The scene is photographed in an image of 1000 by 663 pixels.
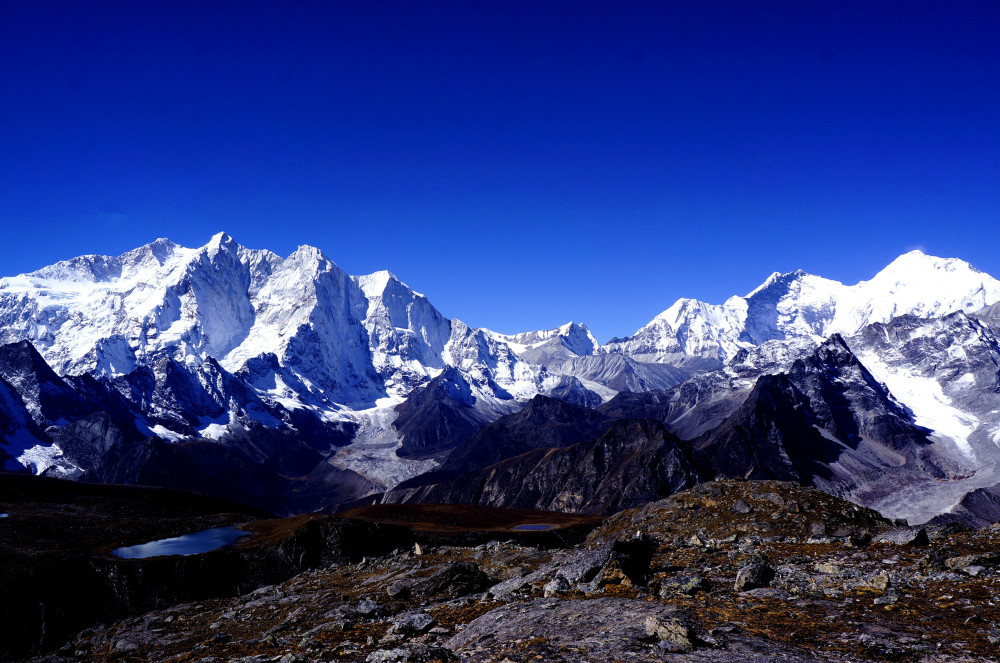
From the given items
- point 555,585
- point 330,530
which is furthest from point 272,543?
point 555,585

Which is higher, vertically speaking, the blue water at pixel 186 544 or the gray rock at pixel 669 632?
the gray rock at pixel 669 632

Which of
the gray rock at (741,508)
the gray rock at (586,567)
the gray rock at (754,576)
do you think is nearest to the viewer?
the gray rock at (754,576)

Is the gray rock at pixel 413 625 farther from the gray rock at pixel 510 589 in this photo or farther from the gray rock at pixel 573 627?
the gray rock at pixel 510 589

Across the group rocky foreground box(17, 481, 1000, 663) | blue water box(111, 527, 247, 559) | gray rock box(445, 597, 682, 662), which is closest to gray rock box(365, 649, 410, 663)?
rocky foreground box(17, 481, 1000, 663)

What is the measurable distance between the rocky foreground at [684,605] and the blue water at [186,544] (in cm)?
5355

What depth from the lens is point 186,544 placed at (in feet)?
294

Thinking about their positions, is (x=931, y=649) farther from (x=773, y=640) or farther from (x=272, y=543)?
A: (x=272, y=543)

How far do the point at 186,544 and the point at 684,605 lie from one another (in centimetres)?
8917

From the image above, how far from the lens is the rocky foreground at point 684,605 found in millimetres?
14484

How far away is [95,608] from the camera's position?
68.9m

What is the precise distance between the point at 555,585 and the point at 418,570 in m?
15.3

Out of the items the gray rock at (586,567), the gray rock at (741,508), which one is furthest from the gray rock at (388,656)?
the gray rock at (741,508)

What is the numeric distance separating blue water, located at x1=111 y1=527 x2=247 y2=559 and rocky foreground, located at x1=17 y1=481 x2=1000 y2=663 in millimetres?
53550

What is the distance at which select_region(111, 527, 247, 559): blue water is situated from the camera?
83.9 metres
